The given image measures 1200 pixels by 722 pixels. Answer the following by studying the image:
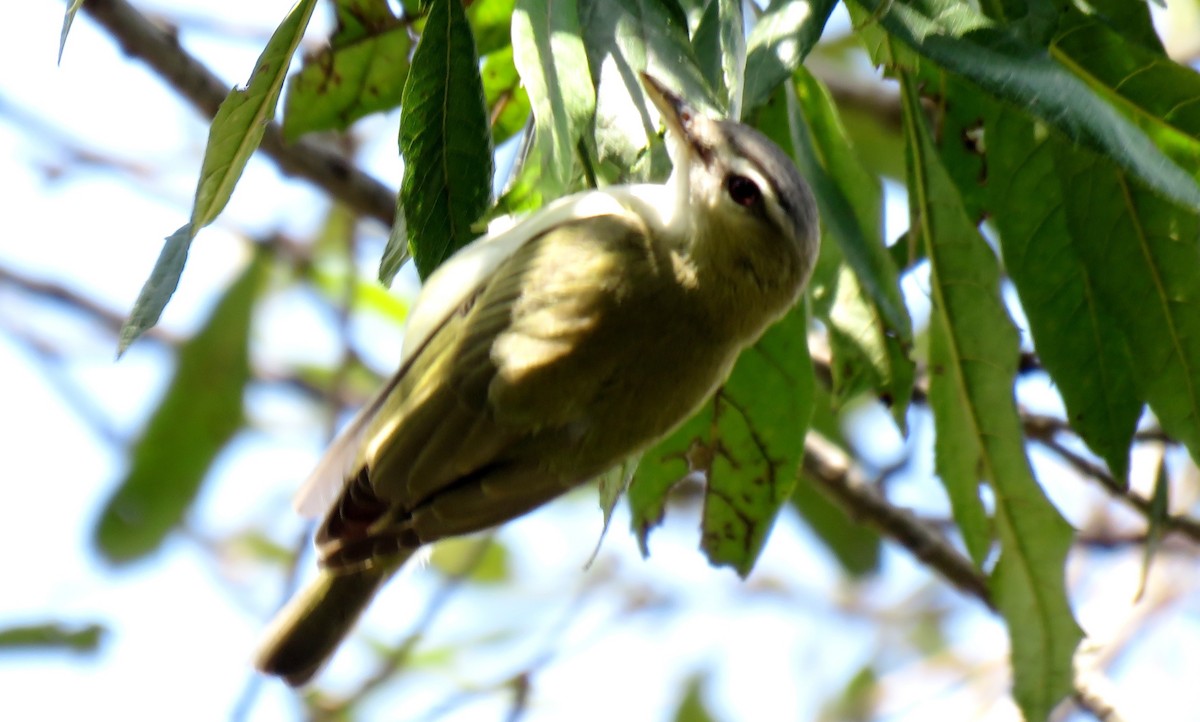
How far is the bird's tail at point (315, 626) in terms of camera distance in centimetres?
318

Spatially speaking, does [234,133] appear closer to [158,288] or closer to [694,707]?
[158,288]

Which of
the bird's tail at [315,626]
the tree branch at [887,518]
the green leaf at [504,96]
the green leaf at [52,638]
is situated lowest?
the green leaf at [52,638]

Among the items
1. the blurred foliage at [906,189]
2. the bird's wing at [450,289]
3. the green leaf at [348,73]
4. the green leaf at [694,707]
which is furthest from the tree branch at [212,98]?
the green leaf at [694,707]

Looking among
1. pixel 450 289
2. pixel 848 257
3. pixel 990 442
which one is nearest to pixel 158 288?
pixel 450 289

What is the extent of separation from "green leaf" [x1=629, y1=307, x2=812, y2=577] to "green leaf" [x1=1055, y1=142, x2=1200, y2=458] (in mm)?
632

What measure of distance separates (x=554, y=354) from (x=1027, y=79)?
1217 mm

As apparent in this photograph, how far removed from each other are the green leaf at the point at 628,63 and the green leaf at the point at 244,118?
47 cm

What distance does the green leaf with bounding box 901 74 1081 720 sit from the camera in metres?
2.89

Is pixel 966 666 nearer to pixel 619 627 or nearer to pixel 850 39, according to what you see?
pixel 619 627

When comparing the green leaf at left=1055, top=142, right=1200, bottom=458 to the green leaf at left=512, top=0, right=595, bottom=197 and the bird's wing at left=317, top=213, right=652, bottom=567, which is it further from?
the green leaf at left=512, top=0, right=595, bottom=197

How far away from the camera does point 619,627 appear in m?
6.52

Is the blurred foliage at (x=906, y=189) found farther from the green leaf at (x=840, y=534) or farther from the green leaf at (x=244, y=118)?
the green leaf at (x=840, y=534)

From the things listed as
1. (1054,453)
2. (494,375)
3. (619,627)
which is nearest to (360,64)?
(494,375)

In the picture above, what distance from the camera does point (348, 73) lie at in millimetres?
3129
